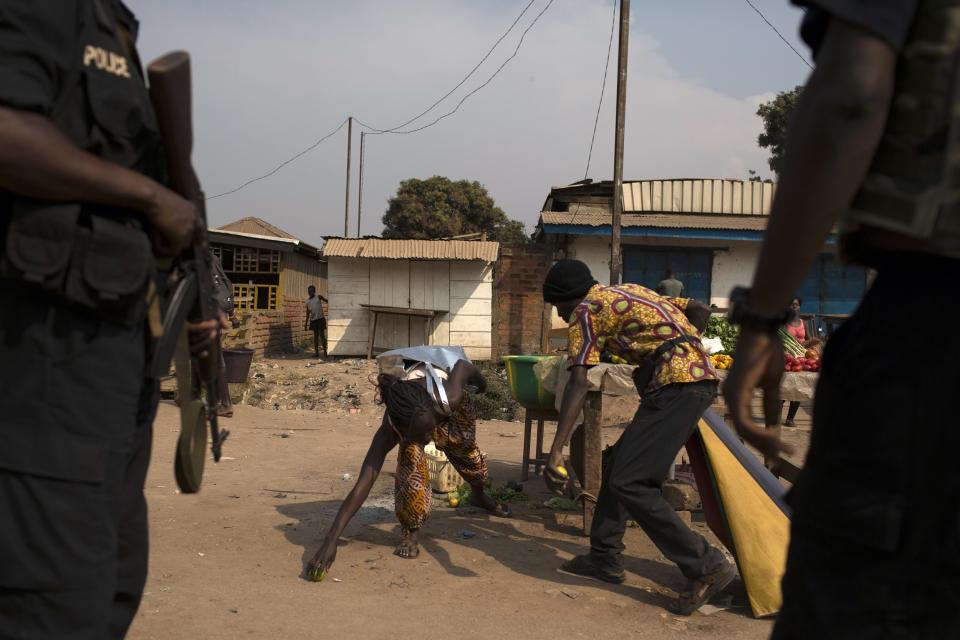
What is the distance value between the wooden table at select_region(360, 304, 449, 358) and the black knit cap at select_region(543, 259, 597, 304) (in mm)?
11911

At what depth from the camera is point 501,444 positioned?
908cm

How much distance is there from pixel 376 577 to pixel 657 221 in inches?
475

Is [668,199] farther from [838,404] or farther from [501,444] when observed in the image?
[838,404]

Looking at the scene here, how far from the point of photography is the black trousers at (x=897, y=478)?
1155mm

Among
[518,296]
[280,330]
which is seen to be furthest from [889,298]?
[280,330]

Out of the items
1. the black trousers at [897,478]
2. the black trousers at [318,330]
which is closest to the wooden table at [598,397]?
the black trousers at [897,478]

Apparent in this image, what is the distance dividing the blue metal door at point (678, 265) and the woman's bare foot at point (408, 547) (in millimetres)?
11505

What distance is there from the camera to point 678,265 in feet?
51.5

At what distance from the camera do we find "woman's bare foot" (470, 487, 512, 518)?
18.7ft

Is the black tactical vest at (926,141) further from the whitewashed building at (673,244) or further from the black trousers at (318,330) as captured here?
the black trousers at (318,330)

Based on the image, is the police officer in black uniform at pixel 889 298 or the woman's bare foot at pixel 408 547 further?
the woman's bare foot at pixel 408 547

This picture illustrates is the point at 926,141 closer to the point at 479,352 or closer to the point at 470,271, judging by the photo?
the point at 479,352

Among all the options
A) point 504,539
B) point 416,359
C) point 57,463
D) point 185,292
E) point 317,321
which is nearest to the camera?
point 57,463

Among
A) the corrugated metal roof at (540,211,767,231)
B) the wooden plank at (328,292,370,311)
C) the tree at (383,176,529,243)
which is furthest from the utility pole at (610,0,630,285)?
the tree at (383,176,529,243)
